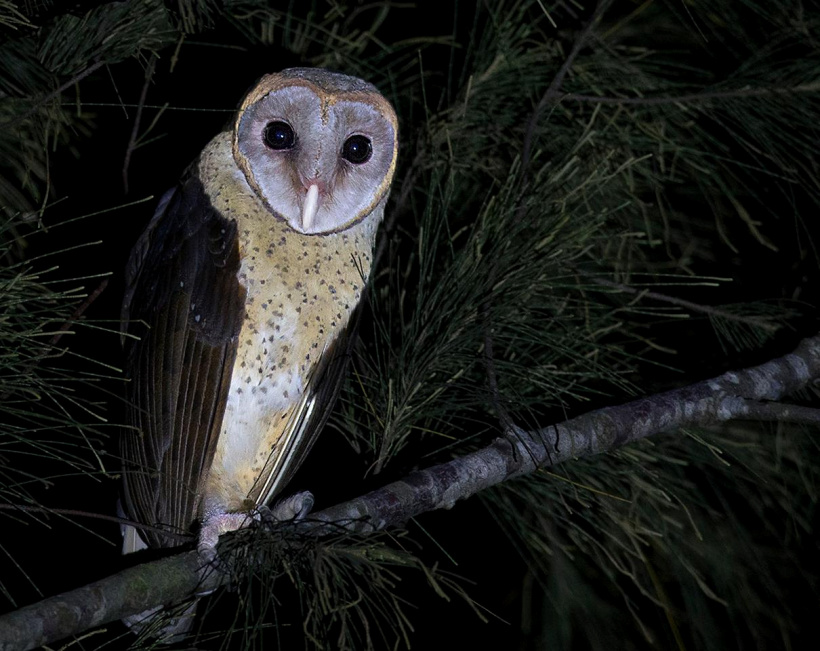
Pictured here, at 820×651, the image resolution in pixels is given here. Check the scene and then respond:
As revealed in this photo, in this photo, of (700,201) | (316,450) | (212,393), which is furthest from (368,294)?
(700,201)

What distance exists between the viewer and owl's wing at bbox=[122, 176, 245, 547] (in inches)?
55.0

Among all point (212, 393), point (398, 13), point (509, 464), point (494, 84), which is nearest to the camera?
point (509, 464)

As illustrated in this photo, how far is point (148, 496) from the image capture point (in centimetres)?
149

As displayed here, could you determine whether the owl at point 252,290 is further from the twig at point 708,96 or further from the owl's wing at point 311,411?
the twig at point 708,96

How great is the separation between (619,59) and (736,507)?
1053mm

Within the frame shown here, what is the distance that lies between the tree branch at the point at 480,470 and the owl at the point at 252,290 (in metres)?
0.39

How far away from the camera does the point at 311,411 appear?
151 centimetres

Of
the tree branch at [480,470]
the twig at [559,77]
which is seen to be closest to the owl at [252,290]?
the twig at [559,77]

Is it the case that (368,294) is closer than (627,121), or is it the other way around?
(368,294)

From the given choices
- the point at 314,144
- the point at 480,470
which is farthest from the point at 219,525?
the point at 314,144

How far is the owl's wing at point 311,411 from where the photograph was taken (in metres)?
1.48

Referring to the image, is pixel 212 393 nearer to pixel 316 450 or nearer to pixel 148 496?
pixel 148 496

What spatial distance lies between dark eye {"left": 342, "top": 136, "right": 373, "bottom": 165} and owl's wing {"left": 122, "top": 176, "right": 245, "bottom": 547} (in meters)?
0.24

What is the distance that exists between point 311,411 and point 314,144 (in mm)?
484
